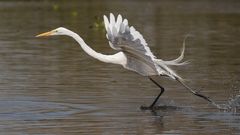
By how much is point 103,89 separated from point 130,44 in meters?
2.93

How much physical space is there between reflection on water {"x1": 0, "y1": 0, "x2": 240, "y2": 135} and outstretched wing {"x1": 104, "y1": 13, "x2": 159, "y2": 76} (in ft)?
2.31

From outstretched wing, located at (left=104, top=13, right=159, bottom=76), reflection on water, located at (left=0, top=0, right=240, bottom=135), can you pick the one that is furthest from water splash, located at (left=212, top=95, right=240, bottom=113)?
outstretched wing, located at (left=104, top=13, right=159, bottom=76)

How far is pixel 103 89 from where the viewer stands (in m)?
16.9

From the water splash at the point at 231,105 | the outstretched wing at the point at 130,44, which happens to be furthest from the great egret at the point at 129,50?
the water splash at the point at 231,105

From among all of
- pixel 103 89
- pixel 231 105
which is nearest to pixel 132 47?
pixel 231 105

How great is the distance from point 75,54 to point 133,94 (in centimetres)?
839

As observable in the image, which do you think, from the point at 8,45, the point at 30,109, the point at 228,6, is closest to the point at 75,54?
the point at 8,45

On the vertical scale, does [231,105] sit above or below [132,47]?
below

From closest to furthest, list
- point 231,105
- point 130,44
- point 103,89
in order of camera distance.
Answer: point 130,44
point 231,105
point 103,89

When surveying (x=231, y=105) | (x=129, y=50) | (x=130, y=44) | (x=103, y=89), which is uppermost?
(x=130, y=44)

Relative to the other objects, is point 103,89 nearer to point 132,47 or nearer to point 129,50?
point 129,50

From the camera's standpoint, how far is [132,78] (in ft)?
61.9

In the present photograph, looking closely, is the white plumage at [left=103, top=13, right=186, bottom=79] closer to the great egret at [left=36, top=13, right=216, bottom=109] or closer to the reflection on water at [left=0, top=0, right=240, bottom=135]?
the great egret at [left=36, top=13, right=216, bottom=109]

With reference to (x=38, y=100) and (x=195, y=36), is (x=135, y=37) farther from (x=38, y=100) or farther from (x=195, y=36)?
(x=195, y=36)
